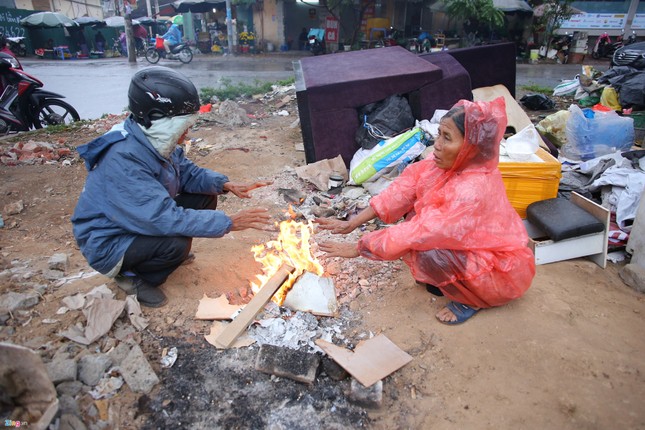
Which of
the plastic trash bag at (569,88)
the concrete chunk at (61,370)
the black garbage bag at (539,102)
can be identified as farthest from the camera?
the plastic trash bag at (569,88)

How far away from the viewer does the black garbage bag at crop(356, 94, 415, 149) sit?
17.1 feet

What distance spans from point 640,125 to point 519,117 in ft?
7.03

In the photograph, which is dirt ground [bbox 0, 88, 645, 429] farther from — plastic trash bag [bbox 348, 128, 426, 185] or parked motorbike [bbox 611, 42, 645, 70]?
parked motorbike [bbox 611, 42, 645, 70]

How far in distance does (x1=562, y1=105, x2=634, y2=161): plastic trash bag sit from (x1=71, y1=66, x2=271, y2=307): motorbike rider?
4786 millimetres

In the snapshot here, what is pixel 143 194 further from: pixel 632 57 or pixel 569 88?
pixel 569 88

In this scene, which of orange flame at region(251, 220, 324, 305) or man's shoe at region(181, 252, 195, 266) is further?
man's shoe at region(181, 252, 195, 266)

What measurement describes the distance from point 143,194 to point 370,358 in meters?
1.69

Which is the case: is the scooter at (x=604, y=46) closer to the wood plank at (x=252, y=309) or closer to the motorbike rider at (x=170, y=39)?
the motorbike rider at (x=170, y=39)

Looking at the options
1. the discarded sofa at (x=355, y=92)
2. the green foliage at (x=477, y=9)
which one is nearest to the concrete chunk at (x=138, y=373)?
the discarded sofa at (x=355, y=92)

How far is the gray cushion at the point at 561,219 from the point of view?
126 inches

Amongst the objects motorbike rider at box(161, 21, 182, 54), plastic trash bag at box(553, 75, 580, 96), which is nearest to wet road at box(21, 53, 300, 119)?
motorbike rider at box(161, 21, 182, 54)

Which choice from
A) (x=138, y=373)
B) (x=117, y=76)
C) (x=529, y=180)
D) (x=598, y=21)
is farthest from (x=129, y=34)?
(x=598, y=21)

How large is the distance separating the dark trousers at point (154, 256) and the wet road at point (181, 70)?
7.67 meters

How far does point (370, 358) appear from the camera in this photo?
238cm
